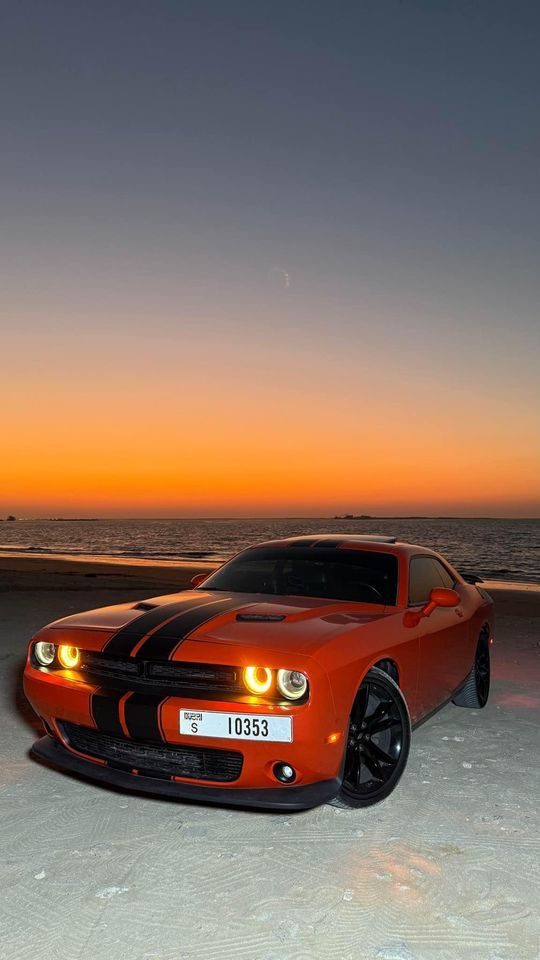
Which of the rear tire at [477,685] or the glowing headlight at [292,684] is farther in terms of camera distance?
the rear tire at [477,685]

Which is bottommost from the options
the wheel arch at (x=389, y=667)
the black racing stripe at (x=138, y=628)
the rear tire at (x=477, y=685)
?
the rear tire at (x=477, y=685)

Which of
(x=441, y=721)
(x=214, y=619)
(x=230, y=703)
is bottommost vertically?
(x=441, y=721)

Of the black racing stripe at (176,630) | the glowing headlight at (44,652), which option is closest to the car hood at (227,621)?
the black racing stripe at (176,630)

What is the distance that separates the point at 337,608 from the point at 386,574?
716mm

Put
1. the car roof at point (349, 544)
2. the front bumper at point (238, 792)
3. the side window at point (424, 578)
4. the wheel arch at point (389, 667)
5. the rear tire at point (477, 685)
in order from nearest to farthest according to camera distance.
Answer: the front bumper at point (238, 792) < the wheel arch at point (389, 667) < the side window at point (424, 578) < the car roof at point (349, 544) < the rear tire at point (477, 685)

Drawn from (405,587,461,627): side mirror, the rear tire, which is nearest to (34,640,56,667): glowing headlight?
(405,587,461,627): side mirror

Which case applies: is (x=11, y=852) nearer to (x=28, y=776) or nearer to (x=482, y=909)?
(x=28, y=776)

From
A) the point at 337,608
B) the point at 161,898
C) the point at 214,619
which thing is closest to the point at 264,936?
the point at 161,898

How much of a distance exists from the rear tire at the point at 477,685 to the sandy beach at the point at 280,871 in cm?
105

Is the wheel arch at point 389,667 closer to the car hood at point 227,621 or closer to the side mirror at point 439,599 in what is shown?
the car hood at point 227,621

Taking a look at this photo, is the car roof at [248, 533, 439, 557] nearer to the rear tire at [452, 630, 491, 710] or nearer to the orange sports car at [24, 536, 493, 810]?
the orange sports car at [24, 536, 493, 810]

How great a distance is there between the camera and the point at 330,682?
3469mm

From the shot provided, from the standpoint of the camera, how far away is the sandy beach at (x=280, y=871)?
2.55 metres

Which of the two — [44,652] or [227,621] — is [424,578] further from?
[44,652]
